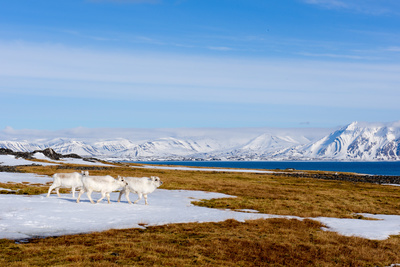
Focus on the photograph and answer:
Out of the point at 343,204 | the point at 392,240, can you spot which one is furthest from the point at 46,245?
the point at 343,204

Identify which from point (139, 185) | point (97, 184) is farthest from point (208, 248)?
point (139, 185)

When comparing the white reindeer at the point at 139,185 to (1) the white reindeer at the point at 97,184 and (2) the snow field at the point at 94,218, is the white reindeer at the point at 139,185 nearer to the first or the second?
(1) the white reindeer at the point at 97,184

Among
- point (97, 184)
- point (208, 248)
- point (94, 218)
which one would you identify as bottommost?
point (208, 248)

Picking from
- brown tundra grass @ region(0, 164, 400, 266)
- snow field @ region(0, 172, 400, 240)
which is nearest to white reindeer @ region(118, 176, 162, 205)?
snow field @ region(0, 172, 400, 240)

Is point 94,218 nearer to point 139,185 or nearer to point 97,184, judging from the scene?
point 97,184

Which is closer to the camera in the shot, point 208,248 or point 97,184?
point 208,248

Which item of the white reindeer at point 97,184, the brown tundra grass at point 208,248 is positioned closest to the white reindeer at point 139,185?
the white reindeer at point 97,184

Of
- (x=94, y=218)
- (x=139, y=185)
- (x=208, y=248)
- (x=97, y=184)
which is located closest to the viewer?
(x=208, y=248)

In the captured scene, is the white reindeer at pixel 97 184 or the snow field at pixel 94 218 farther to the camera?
the white reindeer at pixel 97 184

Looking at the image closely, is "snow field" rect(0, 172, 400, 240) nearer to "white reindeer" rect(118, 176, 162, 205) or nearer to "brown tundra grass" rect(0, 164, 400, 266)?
→ "brown tundra grass" rect(0, 164, 400, 266)

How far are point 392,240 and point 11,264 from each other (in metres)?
20.6

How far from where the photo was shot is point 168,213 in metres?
26.5

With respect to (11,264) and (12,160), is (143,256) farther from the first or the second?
(12,160)

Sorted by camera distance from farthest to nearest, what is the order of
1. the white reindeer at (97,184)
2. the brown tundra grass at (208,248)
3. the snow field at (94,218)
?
the white reindeer at (97,184) < the snow field at (94,218) < the brown tundra grass at (208,248)
